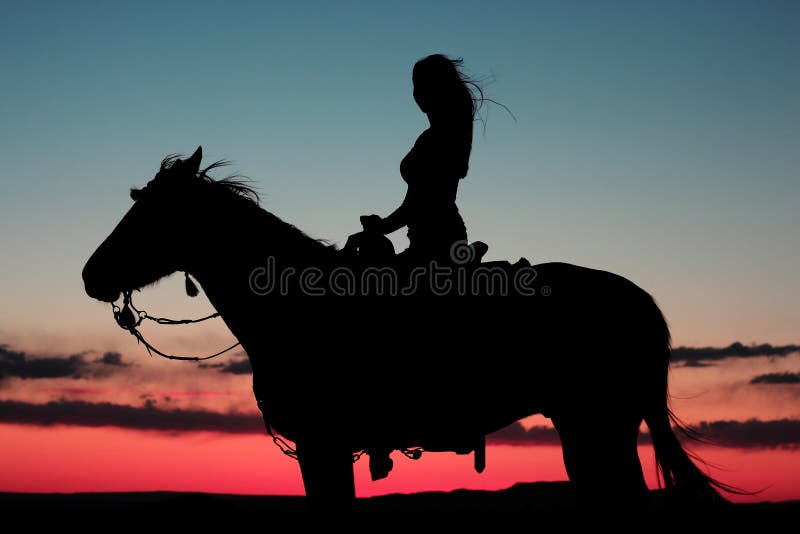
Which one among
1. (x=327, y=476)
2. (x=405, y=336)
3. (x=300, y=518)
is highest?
(x=405, y=336)

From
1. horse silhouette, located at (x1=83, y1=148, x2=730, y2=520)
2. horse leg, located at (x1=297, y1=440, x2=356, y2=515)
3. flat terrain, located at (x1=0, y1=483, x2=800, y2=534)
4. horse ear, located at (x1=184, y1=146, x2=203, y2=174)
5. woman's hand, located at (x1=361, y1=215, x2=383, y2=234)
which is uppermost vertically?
horse ear, located at (x1=184, y1=146, x2=203, y2=174)

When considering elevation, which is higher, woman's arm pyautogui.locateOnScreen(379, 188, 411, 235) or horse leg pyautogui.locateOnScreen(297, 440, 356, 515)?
woman's arm pyautogui.locateOnScreen(379, 188, 411, 235)

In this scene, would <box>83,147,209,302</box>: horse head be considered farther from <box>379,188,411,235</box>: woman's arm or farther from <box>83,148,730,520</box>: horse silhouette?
<box>379,188,411,235</box>: woman's arm

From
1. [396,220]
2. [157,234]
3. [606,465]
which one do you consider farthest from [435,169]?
[606,465]

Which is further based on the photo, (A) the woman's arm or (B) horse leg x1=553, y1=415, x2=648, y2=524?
(A) the woman's arm

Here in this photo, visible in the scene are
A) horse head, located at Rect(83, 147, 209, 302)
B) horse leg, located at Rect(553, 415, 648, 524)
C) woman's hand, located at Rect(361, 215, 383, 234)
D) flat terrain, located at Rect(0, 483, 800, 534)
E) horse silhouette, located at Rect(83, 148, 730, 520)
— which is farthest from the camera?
flat terrain, located at Rect(0, 483, 800, 534)

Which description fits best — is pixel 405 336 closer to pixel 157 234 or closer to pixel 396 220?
pixel 396 220

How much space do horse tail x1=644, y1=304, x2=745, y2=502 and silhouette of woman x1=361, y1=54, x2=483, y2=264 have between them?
2.34m

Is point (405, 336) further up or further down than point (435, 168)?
further down

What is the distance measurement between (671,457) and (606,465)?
103 cm

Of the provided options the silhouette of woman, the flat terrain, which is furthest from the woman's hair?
the flat terrain

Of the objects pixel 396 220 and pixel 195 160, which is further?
pixel 396 220

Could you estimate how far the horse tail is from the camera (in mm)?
7293

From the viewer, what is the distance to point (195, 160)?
274 inches
